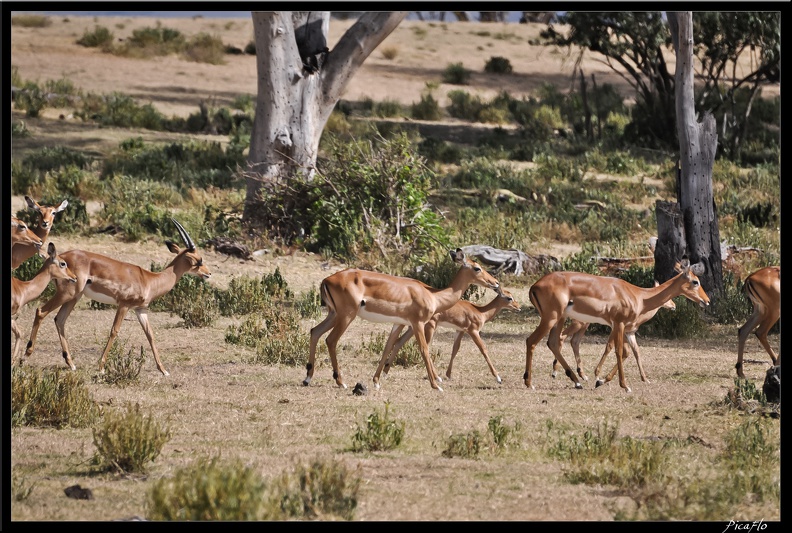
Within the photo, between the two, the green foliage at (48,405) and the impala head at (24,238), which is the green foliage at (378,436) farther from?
the impala head at (24,238)

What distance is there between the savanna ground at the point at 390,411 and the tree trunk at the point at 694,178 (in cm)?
159

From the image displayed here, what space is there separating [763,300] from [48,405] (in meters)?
6.39

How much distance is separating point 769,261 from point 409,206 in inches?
218

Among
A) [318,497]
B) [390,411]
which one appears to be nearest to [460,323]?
[390,411]

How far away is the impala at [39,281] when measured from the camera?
387 inches

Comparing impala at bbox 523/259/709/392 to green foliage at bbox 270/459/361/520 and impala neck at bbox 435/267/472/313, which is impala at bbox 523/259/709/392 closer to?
impala neck at bbox 435/267/472/313

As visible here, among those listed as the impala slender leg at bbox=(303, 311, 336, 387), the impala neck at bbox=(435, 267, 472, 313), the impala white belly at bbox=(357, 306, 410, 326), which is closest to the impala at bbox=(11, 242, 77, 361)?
the impala slender leg at bbox=(303, 311, 336, 387)

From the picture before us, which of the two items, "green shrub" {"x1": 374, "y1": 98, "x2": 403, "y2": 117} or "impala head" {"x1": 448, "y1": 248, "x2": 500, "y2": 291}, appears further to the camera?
"green shrub" {"x1": 374, "y1": 98, "x2": 403, "y2": 117}

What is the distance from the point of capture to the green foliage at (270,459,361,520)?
6.45m

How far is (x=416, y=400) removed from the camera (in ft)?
32.2

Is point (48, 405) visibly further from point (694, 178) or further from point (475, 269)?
point (694, 178)

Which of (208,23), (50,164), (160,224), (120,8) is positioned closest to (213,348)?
(120,8)
